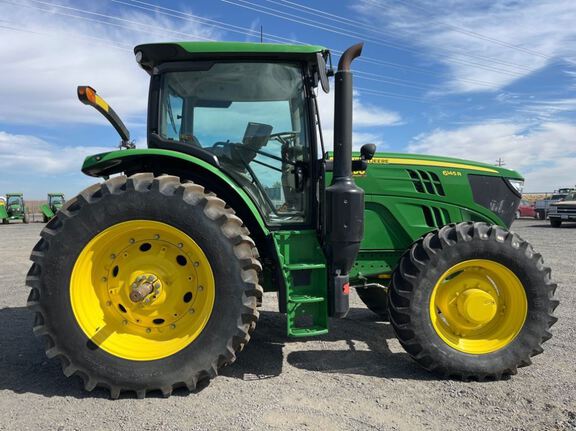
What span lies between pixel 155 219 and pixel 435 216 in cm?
242

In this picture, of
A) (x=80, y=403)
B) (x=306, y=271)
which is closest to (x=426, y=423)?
(x=306, y=271)

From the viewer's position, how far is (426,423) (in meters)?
2.62

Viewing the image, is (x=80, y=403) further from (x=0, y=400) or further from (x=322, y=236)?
(x=322, y=236)

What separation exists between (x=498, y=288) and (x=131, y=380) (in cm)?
286

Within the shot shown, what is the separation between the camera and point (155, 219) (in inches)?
119

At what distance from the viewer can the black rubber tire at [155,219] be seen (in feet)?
9.59

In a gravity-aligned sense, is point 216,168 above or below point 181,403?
above

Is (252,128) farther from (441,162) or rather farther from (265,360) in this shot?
(265,360)

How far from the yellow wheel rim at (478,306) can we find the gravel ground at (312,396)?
1.07 feet

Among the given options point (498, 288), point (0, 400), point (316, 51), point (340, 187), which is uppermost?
point (316, 51)

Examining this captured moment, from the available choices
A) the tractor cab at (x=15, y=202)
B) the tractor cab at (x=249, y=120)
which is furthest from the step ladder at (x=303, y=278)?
the tractor cab at (x=15, y=202)

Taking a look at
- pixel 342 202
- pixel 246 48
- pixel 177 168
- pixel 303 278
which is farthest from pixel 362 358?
pixel 246 48

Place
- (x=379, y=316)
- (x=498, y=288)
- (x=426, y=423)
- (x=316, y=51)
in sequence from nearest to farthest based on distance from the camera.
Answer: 1. (x=426, y=423)
2. (x=316, y=51)
3. (x=498, y=288)
4. (x=379, y=316)

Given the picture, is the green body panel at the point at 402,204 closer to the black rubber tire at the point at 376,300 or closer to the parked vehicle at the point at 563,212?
the black rubber tire at the point at 376,300
